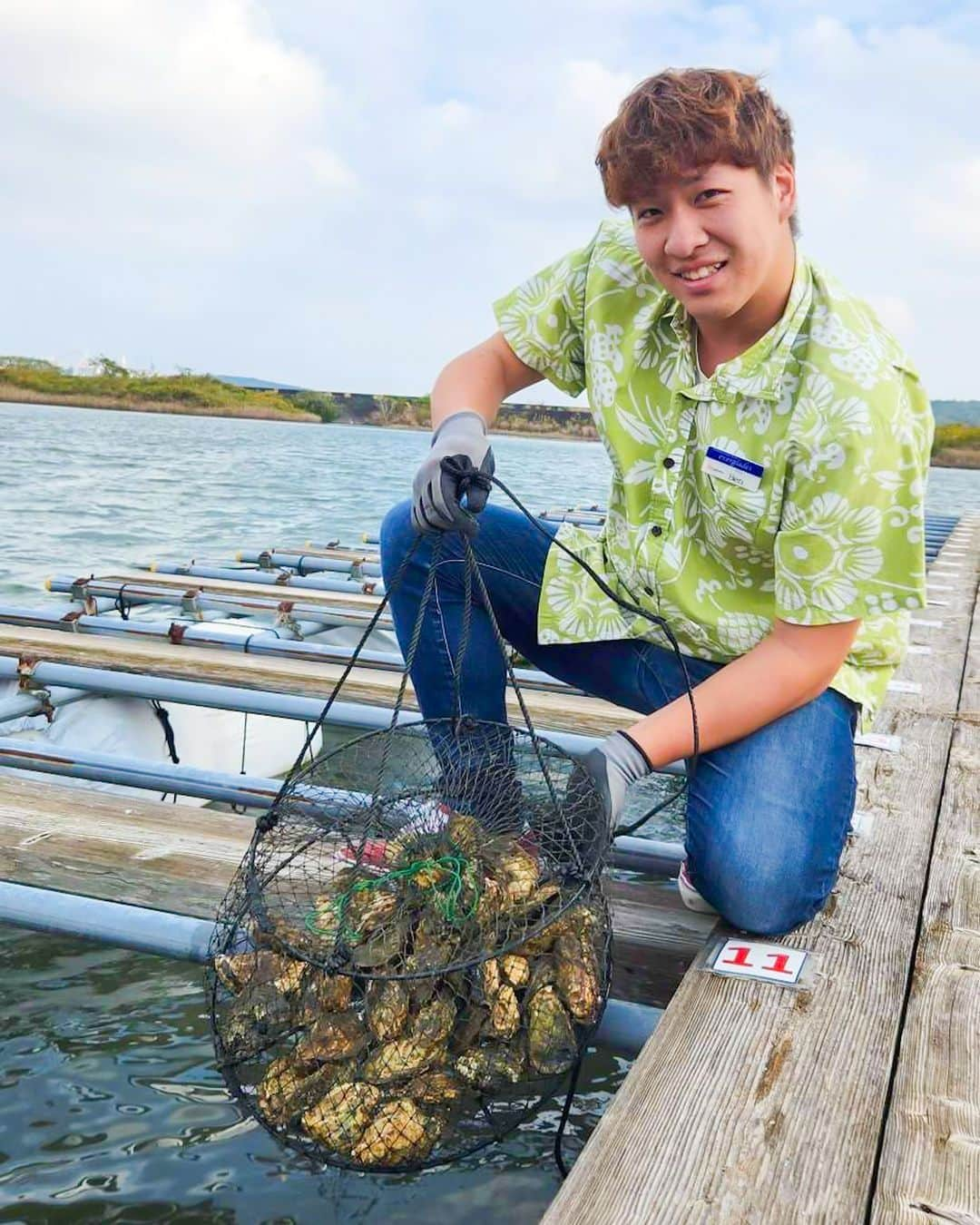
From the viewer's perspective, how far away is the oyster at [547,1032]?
150 cm

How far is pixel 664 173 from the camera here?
5.64 ft

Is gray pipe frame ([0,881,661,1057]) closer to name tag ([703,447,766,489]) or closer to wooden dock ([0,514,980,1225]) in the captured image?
wooden dock ([0,514,980,1225])

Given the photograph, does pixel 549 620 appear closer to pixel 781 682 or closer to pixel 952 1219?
pixel 781 682

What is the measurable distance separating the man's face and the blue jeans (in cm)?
73

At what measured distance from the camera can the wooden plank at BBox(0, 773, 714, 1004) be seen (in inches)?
79.2

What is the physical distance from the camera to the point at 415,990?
1.48 metres

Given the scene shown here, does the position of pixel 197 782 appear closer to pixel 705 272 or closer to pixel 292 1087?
pixel 292 1087

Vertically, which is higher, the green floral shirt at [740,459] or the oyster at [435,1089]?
the green floral shirt at [740,459]

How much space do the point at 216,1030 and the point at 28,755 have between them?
1.66 m

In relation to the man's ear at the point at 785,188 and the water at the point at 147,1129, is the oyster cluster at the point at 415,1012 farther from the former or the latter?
the man's ear at the point at 785,188

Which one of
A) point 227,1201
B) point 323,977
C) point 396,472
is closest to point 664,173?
point 323,977

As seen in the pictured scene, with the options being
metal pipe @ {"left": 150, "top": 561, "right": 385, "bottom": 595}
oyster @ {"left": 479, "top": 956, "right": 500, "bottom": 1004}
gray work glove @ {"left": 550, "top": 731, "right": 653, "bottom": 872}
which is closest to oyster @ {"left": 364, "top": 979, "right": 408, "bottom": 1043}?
oyster @ {"left": 479, "top": 956, "right": 500, "bottom": 1004}

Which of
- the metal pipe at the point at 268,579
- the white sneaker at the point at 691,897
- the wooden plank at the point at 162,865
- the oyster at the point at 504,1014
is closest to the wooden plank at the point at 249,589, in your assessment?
the metal pipe at the point at 268,579

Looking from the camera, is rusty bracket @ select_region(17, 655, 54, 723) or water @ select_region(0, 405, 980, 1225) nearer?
water @ select_region(0, 405, 980, 1225)
